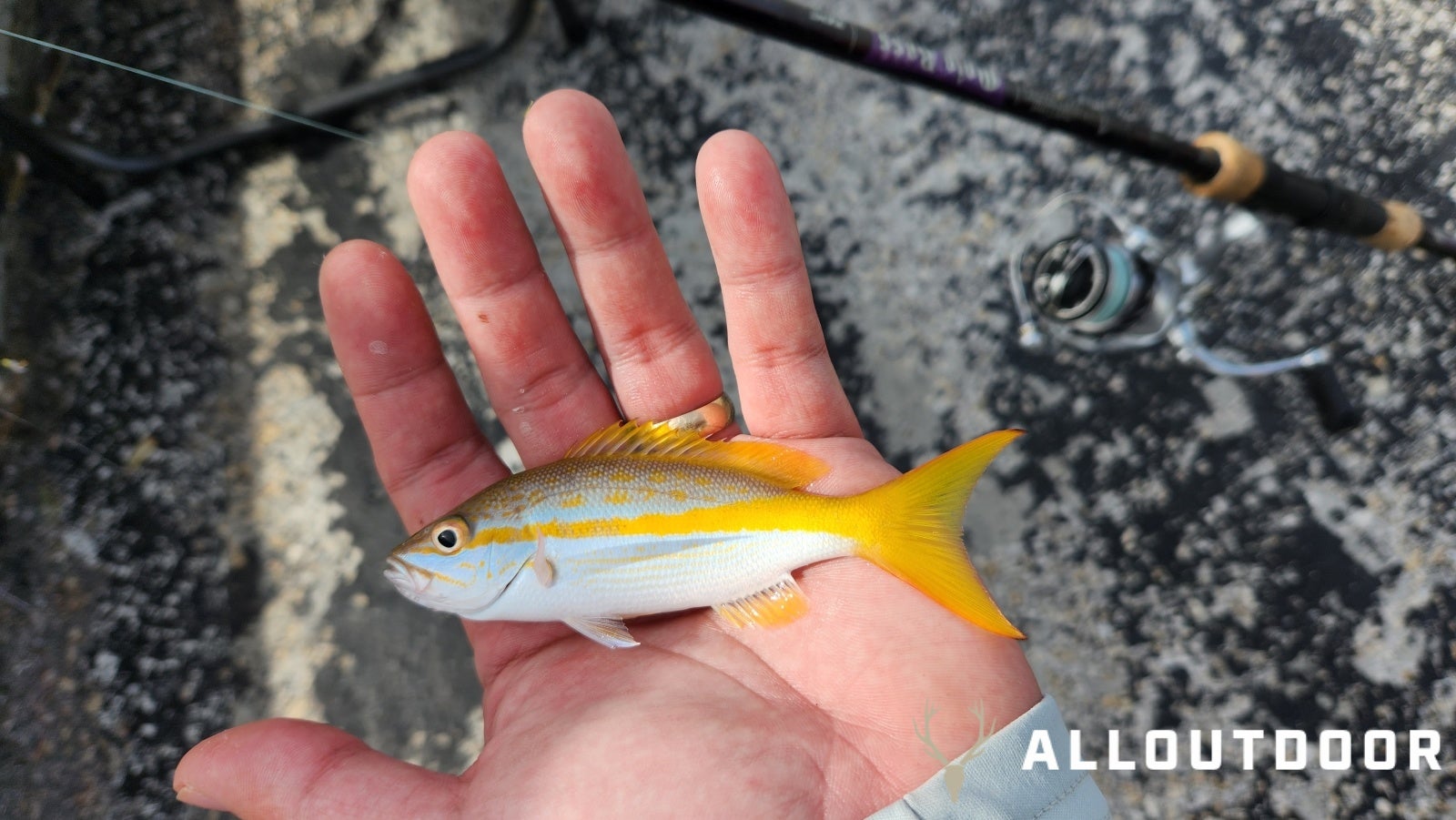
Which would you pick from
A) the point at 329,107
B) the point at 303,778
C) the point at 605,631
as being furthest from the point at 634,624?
the point at 329,107

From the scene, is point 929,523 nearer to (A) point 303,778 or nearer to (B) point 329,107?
(A) point 303,778

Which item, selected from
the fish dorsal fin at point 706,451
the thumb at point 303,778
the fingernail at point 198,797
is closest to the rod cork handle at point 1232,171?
the fish dorsal fin at point 706,451

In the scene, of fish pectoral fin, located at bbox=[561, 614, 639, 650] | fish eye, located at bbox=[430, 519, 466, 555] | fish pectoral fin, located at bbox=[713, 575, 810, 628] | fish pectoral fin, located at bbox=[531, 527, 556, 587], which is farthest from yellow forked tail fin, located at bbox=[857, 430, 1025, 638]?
fish eye, located at bbox=[430, 519, 466, 555]

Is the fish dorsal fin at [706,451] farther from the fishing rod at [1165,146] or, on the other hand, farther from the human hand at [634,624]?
the fishing rod at [1165,146]

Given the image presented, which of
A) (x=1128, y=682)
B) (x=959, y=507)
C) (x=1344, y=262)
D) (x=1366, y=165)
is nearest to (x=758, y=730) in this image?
(x=959, y=507)

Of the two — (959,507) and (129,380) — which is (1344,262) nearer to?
(959,507)

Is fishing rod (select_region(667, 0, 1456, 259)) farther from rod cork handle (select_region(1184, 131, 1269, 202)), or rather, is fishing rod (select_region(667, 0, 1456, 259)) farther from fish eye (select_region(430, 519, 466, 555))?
fish eye (select_region(430, 519, 466, 555))

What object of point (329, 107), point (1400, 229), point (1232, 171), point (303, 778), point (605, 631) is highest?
point (329, 107)
